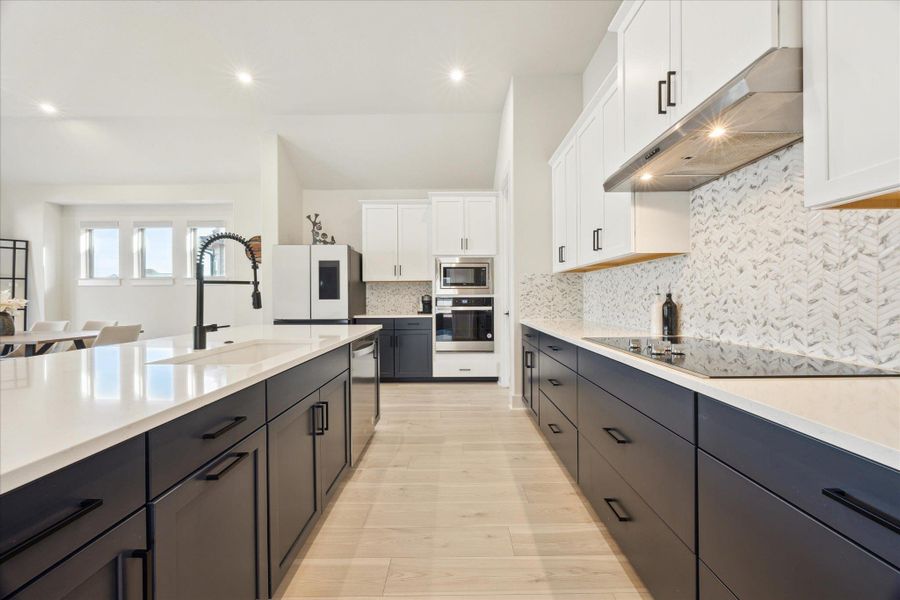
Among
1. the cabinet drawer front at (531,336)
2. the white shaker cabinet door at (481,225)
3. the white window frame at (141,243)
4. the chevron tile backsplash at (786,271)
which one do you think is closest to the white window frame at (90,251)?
the white window frame at (141,243)

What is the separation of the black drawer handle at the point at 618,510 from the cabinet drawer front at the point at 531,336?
4.67ft

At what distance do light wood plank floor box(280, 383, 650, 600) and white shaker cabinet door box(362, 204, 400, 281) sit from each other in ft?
9.09

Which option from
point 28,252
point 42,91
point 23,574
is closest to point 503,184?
point 23,574

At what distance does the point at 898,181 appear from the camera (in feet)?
2.44

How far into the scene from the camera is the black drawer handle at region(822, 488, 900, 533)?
550 millimetres

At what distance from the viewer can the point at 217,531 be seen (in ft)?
3.18

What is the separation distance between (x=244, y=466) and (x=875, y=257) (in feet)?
6.13

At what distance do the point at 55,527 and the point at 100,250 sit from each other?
7.81 m

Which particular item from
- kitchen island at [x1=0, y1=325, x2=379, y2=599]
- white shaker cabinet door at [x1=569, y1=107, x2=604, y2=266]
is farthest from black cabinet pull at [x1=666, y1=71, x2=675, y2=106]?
kitchen island at [x1=0, y1=325, x2=379, y2=599]

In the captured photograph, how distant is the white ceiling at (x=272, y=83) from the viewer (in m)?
A: 3.33

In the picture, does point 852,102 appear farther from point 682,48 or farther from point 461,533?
point 461,533

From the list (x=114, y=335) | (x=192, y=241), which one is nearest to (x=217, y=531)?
(x=114, y=335)

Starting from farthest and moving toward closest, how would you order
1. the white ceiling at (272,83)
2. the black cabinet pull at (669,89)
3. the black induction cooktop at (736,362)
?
the white ceiling at (272,83)
the black cabinet pull at (669,89)
the black induction cooktop at (736,362)

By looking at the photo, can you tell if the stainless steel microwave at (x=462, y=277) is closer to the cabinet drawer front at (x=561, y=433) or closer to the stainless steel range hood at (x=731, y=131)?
the cabinet drawer front at (x=561, y=433)
